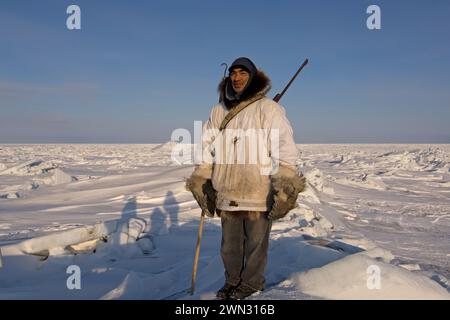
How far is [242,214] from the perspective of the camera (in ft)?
8.09

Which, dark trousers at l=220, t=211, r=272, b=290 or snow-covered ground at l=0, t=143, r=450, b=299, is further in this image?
snow-covered ground at l=0, t=143, r=450, b=299

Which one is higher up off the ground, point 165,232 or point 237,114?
point 237,114

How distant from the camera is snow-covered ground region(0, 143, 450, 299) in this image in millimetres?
2580

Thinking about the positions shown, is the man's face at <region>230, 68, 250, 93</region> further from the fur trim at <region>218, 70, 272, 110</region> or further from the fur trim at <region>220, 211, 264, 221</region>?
the fur trim at <region>220, 211, 264, 221</region>

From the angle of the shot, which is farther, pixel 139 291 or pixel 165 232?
pixel 165 232

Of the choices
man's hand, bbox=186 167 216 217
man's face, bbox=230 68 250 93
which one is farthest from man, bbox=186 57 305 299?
man's hand, bbox=186 167 216 217

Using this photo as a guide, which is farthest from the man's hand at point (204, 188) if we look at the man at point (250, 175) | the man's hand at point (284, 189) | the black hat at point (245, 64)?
the black hat at point (245, 64)

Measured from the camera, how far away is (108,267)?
441 centimetres

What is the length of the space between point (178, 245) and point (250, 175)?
3304mm

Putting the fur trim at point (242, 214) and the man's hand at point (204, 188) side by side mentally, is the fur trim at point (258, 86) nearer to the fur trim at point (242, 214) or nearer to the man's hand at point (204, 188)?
the man's hand at point (204, 188)

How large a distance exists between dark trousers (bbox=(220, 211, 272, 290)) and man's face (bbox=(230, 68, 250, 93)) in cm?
80

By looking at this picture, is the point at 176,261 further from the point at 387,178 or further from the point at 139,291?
the point at 387,178
